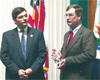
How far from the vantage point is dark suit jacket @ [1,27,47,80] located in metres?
3.12

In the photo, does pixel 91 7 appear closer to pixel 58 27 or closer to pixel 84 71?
pixel 58 27

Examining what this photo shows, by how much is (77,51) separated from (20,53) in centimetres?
73

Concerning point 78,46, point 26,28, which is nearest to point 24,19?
point 26,28

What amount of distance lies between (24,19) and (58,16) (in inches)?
54.6

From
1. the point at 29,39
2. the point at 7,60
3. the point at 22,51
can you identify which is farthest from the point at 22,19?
the point at 7,60

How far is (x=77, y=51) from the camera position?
294cm

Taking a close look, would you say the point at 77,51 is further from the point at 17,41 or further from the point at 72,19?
the point at 17,41

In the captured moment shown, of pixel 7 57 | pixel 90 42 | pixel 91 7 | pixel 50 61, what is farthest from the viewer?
pixel 50 61

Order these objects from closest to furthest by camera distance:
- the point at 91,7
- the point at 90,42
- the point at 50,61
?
the point at 90,42 → the point at 91,7 → the point at 50,61

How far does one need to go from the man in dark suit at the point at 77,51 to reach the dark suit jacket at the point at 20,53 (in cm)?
25

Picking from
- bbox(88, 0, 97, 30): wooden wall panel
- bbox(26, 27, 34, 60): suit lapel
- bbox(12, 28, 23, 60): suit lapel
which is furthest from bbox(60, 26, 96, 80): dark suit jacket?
bbox(88, 0, 97, 30): wooden wall panel

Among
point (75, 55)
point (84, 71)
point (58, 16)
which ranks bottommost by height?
point (84, 71)

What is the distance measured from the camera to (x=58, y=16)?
4.42 metres

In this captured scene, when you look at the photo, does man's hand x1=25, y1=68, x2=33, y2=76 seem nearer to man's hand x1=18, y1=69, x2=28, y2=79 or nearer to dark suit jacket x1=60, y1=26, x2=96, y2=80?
man's hand x1=18, y1=69, x2=28, y2=79
